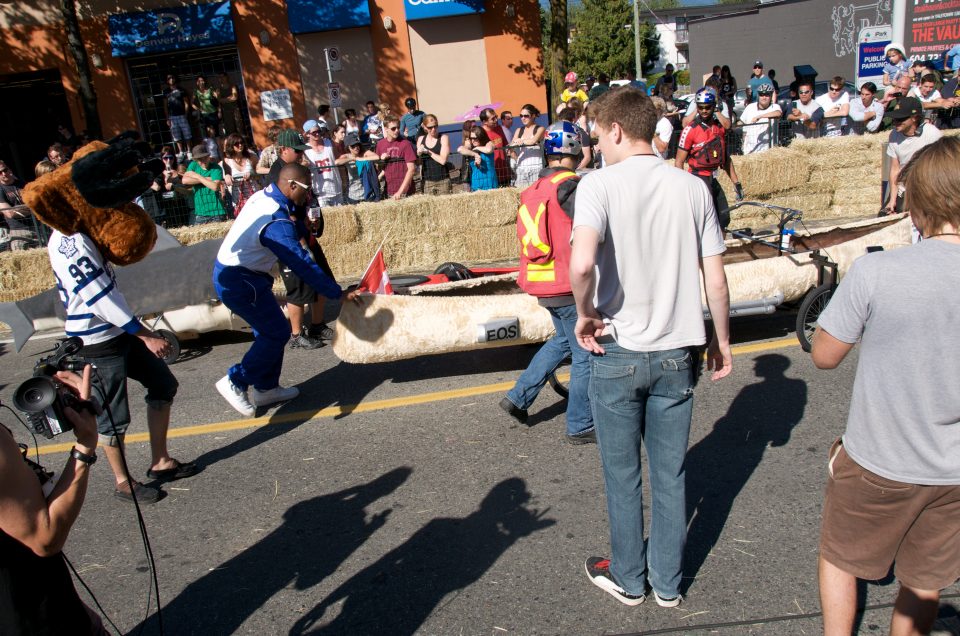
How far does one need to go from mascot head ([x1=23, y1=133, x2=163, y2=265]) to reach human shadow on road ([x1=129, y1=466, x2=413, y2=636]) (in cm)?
168

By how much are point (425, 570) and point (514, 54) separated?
1632cm

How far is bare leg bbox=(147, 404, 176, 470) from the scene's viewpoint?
4629 millimetres

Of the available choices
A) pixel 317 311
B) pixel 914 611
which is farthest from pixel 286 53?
pixel 914 611

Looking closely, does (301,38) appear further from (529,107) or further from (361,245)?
(361,245)

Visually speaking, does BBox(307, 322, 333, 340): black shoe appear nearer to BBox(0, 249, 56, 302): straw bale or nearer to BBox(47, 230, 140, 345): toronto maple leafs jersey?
BBox(47, 230, 140, 345): toronto maple leafs jersey

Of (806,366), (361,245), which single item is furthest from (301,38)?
(806,366)

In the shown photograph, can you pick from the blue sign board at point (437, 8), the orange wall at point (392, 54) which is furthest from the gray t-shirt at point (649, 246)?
the orange wall at point (392, 54)

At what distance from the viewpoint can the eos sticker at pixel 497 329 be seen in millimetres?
5684

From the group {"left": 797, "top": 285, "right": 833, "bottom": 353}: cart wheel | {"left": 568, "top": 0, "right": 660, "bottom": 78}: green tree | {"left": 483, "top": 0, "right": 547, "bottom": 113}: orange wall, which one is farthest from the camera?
{"left": 568, "top": 0, "right": 660, "bottom": 78}: green tree

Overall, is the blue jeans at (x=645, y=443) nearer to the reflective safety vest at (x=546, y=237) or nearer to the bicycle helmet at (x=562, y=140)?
the reflective safety vest at (x=546, y=237)

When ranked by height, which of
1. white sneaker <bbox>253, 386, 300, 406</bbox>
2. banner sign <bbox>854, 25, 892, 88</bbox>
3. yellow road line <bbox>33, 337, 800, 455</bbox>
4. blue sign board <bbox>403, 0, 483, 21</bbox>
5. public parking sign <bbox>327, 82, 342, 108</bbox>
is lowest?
yellow road line <bbox>33, 337, 800, 455</bbox>

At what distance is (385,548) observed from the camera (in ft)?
12.6

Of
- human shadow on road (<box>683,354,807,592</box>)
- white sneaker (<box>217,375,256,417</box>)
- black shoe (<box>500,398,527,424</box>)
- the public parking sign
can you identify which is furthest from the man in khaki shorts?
the public parking sign

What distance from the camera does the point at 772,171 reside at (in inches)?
458
